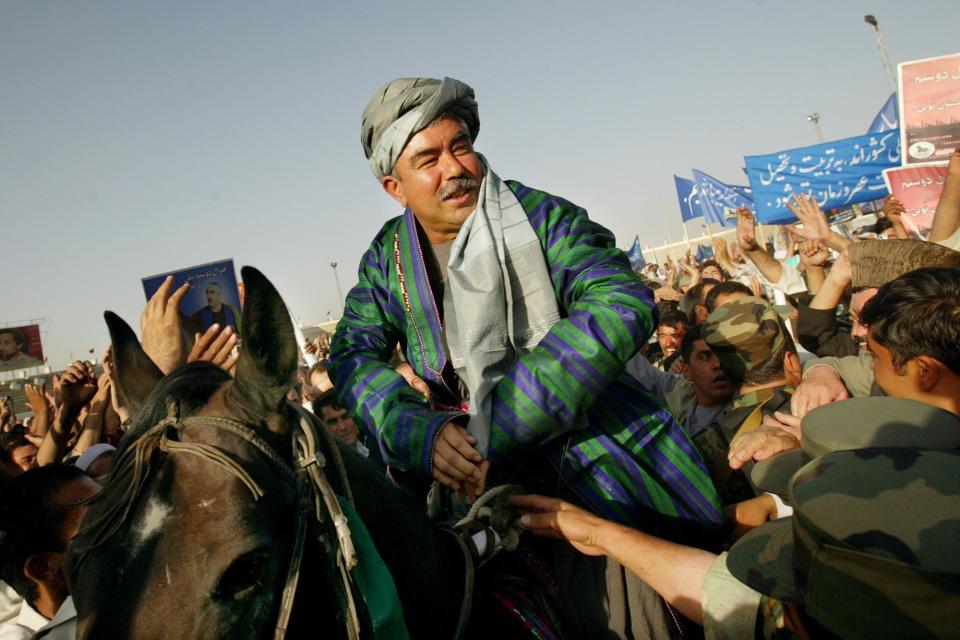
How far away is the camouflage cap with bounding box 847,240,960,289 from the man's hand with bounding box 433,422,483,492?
11.4 feet

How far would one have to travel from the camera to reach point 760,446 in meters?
2.87

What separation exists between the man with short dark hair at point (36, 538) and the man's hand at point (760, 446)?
305 centimetres

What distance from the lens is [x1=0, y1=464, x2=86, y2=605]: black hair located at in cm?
298

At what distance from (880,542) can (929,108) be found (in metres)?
8.53

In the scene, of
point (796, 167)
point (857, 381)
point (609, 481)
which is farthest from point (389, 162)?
point (796, 167)

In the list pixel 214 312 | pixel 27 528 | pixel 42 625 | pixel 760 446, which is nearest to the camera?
pixel 760 446

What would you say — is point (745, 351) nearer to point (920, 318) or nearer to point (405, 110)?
point (920, 318)

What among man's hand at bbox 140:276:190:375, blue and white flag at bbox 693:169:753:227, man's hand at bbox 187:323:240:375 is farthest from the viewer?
blue and white flag at bbox 693:169:753:227

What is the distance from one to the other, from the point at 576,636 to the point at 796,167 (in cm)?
1423

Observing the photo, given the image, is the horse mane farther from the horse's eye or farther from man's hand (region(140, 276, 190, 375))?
man's hand (region(140, 276, 190, 375))

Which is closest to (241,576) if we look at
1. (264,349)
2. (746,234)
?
(264,349)

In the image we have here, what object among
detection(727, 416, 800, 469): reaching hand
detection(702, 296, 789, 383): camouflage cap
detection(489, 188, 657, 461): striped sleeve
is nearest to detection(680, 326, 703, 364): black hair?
detection(702, 296, 789, 383): camouflage cap

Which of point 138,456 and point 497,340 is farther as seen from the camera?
point 497,340

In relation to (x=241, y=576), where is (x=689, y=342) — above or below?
below
